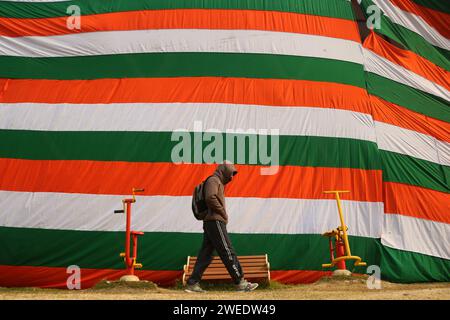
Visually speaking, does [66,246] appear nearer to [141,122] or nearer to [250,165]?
[141,122]

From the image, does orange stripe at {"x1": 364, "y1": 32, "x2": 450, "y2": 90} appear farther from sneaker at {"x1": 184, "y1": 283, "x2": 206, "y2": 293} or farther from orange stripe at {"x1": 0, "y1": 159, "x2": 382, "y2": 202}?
sneaker at {"x1": 184, "y1": 283, "x2": 206, "y2": 293}

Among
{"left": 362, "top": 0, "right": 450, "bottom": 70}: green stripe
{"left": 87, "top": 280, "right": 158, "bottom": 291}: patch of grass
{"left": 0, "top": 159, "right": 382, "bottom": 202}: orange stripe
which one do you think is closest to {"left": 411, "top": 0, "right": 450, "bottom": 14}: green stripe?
{"left": 362, "top": 0, "right": 450, "bottom": 70}: green stripe

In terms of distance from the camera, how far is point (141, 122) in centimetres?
809

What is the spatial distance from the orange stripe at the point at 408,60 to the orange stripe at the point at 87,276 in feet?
12.6

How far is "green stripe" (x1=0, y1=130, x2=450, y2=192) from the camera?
26.2 ft

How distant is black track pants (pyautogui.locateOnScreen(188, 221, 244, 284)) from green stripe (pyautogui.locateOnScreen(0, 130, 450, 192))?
84.1 inches

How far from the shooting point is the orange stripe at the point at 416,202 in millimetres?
8117

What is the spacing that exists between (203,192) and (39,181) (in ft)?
9.96

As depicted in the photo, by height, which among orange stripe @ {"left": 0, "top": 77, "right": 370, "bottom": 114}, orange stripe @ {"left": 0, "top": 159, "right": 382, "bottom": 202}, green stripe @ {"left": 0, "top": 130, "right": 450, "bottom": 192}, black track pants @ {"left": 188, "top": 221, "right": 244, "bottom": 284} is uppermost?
orange stripe @ {"left": 0, "top": 77, "right": 370, "bottom": 114}

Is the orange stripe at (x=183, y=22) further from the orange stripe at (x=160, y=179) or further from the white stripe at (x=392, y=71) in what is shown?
the orange stripe at (x=160, y=179)

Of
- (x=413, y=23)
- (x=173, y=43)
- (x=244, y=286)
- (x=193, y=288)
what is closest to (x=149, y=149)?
(x=173, y=43)

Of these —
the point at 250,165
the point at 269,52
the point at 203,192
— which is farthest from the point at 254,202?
the point at 269,52

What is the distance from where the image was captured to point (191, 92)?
8.27m

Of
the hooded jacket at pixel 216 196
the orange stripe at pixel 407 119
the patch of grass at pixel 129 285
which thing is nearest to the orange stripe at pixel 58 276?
the patch of grass at pixel 129 285
